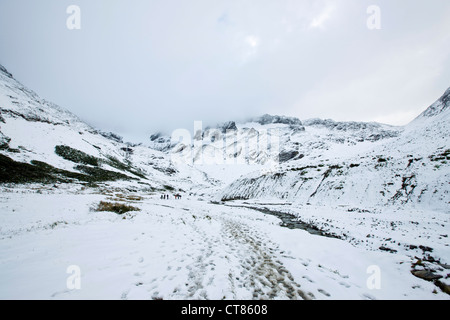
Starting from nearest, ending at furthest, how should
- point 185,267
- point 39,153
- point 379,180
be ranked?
point 185,267 < point 379,180 < point 39,153

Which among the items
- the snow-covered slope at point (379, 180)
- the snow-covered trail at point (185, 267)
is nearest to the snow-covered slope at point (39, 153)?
the snow-covered trail at point (185, 267)

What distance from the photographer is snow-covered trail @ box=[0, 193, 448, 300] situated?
494cm

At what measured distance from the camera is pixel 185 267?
671 cm

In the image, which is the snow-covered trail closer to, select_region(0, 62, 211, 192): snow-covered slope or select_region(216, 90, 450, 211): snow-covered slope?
select_region(216, 90, 450, 211): snow-covered slope

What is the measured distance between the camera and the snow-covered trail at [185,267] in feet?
16.2

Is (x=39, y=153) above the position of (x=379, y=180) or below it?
above

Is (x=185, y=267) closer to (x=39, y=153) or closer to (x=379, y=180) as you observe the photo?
(x=379, y=180)

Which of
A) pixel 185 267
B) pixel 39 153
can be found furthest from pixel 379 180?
pixel 39 153

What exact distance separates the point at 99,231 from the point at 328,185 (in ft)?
116

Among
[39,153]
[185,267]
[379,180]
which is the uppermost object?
[39,153]

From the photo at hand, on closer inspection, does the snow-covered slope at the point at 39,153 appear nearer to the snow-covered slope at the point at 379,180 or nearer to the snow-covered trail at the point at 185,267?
the snow-covered trail at the point at 185,267
